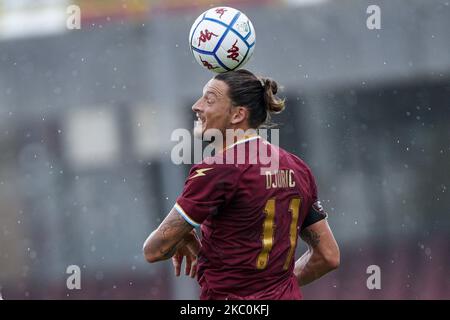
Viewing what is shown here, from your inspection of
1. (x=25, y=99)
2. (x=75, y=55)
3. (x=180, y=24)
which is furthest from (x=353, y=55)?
(x=25, y=99)

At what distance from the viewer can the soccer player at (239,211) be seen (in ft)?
12.0

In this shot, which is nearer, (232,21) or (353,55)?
(232,21)

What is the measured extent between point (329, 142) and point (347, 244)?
3.46 ft

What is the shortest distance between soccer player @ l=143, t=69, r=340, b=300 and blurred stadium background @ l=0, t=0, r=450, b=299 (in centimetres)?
460

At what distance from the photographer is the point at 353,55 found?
9.06 meters

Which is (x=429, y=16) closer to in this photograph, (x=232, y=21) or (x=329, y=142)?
(x=329, y=142)

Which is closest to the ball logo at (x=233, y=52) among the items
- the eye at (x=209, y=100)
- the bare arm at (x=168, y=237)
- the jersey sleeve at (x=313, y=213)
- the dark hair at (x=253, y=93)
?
the dark hair at (x=253, y=93)

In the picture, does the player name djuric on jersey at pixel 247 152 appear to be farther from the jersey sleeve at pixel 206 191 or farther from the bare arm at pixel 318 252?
the bare arm at pixel 318 252

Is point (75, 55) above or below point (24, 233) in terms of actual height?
above

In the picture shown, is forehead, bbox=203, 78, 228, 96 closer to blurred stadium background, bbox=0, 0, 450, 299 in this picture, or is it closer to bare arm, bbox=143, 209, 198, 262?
bare arm, bbox=143, 209, 198, 262

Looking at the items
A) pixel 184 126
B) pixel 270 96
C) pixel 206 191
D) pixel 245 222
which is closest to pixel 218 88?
pixel 270 96

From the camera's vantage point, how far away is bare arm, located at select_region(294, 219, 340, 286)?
13.4 feet

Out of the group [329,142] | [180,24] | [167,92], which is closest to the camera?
[167,92]

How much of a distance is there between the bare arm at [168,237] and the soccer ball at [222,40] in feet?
2.54
